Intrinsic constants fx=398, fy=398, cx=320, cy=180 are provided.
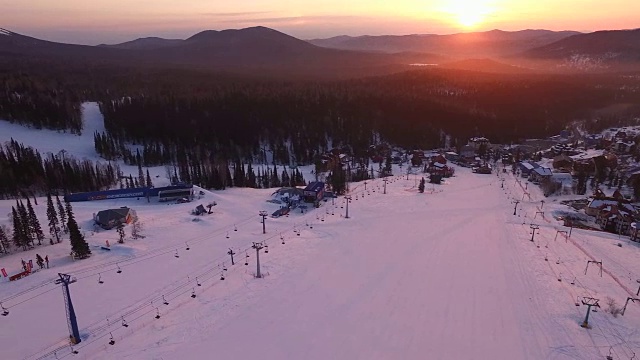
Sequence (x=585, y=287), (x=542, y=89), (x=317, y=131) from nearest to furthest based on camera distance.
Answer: (x=585, y=287) < (x=317, y=131) < (x=542, y=89)

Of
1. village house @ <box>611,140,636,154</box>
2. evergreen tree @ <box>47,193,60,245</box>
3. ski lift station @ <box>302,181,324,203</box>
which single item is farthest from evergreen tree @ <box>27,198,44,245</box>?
village house @ <box>611,140,636,154</box>

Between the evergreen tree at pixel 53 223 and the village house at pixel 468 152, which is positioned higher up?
the evergreen tree at pixel 53 223

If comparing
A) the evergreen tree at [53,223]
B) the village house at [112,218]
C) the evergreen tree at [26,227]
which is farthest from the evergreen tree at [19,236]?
the village house at [112,218]

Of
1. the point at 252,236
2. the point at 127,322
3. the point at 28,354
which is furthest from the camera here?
the point at 252,236

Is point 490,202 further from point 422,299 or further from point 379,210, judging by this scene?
point 422,299

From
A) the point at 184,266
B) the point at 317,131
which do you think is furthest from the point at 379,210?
the point at 317,131

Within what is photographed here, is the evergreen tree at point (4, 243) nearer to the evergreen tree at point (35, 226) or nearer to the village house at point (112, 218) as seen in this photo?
the evergreen tree at point (35, 226)

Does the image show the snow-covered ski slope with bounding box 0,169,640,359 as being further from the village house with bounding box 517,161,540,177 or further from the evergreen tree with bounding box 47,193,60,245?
the village house with bounding box 517,161,540,177

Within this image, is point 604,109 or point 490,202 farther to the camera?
point 604,109

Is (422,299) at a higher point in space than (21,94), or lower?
lower
